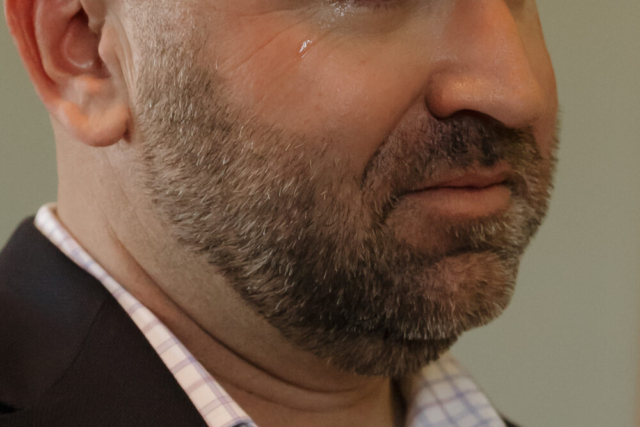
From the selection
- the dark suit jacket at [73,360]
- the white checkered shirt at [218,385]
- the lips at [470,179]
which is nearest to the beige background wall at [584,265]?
the white checkered shirt at [218,385]

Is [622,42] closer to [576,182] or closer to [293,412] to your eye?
[576,182]

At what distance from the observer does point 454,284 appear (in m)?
0.74

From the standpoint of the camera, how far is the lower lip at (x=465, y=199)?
71 centimetres

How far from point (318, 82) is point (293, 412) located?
41 centimetres

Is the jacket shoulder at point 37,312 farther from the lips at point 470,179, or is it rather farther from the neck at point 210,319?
the lips at point 470,179

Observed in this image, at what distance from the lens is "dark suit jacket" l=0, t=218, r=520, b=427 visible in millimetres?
639

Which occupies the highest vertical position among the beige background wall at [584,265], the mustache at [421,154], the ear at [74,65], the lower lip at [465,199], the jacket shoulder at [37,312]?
the ear at [74,65]

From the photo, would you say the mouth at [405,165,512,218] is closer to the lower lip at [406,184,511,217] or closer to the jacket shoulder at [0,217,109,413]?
the lower lip at [406,184,511,217]

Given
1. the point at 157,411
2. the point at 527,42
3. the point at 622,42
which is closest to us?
the point at 157,411

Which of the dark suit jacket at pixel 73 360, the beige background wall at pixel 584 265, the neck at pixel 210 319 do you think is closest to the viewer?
the dark suit jacket at pixel 73 360

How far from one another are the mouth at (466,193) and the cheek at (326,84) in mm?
78

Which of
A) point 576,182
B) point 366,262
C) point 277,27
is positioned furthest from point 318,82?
point 576,182

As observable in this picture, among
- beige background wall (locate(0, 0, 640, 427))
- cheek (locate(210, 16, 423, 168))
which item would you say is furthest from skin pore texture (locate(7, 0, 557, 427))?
beige background wall (locate(0, 0, 640, 427))

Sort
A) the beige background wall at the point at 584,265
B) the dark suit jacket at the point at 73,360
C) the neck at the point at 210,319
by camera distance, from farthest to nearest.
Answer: the beige background wall at the point at 584,265
the neck at the point at 210,319
the dark suit jacket at the point at 73,360
